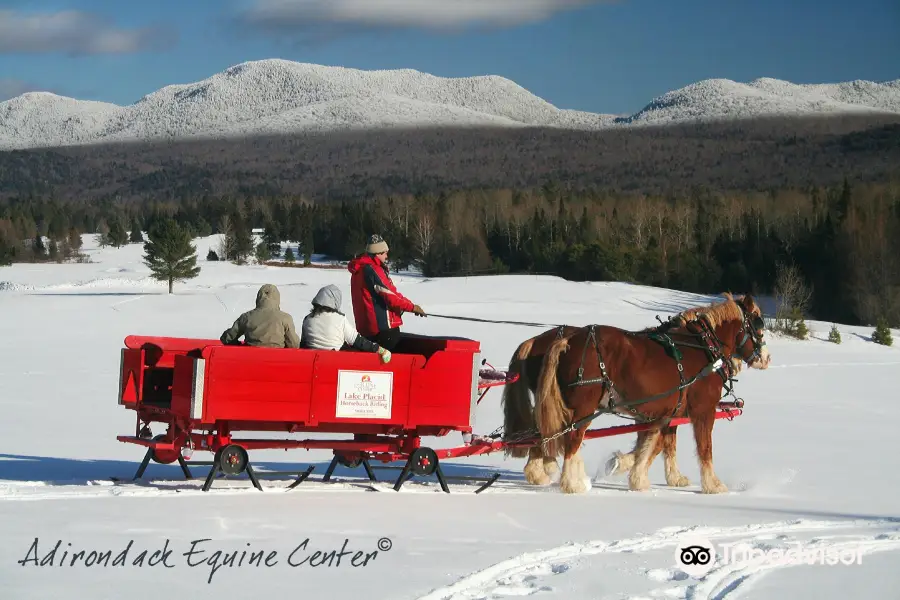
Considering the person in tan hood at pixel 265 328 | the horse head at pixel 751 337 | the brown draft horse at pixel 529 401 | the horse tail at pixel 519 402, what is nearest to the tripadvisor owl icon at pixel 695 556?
the brown draft horse at pixel 529 401

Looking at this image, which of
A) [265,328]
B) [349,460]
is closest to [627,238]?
[349,460]

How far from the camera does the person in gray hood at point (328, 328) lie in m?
9.14

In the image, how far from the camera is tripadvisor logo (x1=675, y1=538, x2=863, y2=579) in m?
6.77

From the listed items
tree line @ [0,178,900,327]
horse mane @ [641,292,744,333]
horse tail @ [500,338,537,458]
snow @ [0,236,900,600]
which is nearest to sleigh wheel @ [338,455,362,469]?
snow @ [0,236,900,600]

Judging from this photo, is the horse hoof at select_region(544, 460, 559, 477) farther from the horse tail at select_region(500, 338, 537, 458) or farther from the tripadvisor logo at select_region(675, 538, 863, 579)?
the tripadvisor logo at select_region(675, 538, 863, 579)

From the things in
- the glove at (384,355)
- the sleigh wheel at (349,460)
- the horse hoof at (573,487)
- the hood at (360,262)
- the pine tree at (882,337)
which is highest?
the hood at (360,262)

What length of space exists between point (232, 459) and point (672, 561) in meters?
3.62

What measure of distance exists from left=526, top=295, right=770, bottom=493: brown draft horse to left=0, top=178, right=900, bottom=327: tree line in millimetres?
35456

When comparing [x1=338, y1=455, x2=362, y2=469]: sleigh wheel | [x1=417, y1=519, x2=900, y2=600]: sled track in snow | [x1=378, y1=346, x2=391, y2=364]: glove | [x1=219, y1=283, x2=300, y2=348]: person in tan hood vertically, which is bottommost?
[x1=338, y1=455, x2=362, y2=469]: sleigh wheel

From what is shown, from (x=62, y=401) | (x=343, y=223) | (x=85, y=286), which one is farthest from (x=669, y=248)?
(x=62, y=401)

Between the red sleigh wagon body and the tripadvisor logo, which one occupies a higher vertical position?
the red sleigh wagon body

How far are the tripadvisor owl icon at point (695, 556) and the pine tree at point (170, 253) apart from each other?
4616 centimetres

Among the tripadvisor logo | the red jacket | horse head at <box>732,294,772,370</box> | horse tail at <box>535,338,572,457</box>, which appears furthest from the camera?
horse head at <box>732,294,772,370</box>

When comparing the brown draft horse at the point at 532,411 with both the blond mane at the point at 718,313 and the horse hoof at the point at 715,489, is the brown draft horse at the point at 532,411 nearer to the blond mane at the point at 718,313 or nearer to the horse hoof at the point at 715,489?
the blond mane at the point at 718,313
